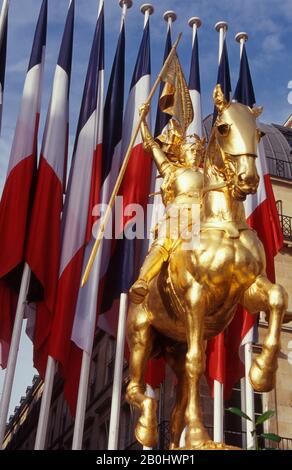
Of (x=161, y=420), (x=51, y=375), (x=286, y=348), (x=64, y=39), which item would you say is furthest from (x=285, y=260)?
(x=51, y=375)

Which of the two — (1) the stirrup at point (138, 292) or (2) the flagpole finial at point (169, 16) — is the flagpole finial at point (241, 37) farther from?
(1) the stirrup at point (138, 292)

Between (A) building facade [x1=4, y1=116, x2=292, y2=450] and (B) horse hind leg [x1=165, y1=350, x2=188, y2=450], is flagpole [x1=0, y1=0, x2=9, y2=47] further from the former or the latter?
(B) horse hind leg [x1=165, y1=350, x2=188, y2=450]

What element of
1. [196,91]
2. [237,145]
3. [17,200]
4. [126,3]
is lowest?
Result: [237,145]

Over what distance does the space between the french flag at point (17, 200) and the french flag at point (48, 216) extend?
16 cm

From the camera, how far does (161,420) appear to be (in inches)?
622

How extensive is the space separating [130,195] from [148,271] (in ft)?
15.5

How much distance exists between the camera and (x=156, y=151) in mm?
7969

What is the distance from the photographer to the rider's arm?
777 centimetres

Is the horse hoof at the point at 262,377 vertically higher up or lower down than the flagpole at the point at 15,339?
lower down

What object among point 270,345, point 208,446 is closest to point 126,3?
point 270,345

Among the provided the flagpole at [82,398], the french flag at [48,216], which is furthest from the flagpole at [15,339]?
the flagpole at [82,398]

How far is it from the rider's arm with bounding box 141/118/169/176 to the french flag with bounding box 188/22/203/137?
3644 mm

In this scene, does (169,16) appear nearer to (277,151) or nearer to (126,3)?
(126,3)

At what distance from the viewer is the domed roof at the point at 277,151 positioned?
22.2 meters
